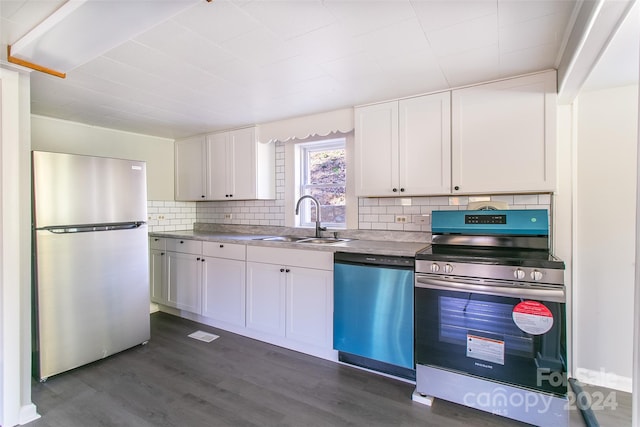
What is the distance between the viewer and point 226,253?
3062 millimetres

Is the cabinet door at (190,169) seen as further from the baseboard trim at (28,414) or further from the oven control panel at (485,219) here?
→ the oven control panel at (485,219)

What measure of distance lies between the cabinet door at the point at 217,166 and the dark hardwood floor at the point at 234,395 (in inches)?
71.7

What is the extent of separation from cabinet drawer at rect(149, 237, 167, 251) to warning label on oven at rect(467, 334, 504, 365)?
325 centimetres

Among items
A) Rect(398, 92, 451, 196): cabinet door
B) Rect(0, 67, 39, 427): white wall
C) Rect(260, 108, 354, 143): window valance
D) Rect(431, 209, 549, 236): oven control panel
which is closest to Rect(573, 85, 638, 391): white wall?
Rect(431, 209, 549, 236): oven control panel

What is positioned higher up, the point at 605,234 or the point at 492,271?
the point at 605,234

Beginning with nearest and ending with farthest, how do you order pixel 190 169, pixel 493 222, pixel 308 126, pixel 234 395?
pixel 234 395
pixel 493 222
pixel 308 126
pixel 190 169

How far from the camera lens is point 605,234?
2160 mm

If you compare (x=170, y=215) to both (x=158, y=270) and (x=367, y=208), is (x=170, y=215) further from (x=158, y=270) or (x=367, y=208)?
(x=367, y=208)

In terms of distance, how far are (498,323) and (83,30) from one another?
8.81 ft

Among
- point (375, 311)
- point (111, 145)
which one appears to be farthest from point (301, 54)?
point (111, 145)

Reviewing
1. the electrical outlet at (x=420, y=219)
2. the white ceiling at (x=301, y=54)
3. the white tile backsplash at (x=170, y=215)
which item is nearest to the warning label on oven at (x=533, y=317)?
the electrical outlet at (x=420, y=219)

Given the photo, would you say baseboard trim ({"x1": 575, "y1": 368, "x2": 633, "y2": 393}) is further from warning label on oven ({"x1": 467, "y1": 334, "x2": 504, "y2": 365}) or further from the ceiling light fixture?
the ceiling light fixture

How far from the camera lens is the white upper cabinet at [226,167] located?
3512 mm

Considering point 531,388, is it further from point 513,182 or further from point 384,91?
point 384,91
